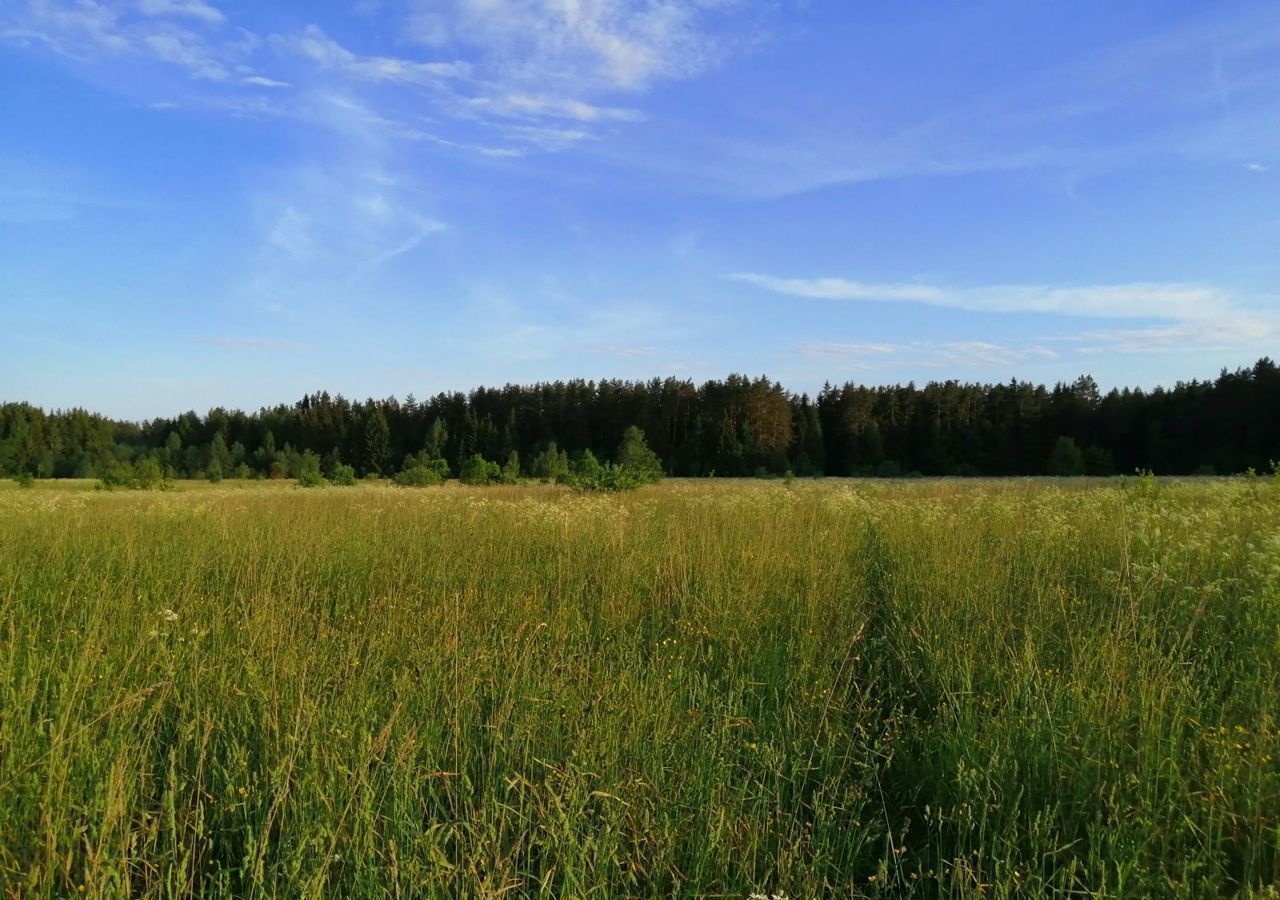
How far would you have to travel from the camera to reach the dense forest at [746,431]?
46938 mm

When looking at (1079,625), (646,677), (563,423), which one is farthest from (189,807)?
(563,423)

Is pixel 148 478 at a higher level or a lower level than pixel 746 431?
lower

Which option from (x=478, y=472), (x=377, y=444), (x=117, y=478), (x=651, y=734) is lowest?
(x=651, y=734)

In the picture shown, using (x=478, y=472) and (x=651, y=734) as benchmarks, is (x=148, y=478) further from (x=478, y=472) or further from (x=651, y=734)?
(x=651, y=734)

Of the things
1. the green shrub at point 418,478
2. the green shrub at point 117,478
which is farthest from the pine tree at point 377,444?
the green shrub at point 418,478

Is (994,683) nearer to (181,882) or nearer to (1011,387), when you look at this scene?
(181,882)

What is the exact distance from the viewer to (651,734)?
9.97 feet

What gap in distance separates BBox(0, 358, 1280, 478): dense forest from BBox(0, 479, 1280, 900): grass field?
4109 cm

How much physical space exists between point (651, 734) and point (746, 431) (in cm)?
5860

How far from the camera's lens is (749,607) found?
5.11 m

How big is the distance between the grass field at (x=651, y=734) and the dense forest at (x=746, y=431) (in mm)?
41089

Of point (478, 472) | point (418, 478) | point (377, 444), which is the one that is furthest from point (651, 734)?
point (377, 444)

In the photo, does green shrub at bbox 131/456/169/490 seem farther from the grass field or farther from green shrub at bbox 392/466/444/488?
the grass field

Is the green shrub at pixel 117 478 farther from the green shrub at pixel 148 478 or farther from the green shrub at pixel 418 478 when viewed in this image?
the green shrub at pixel 418 478
